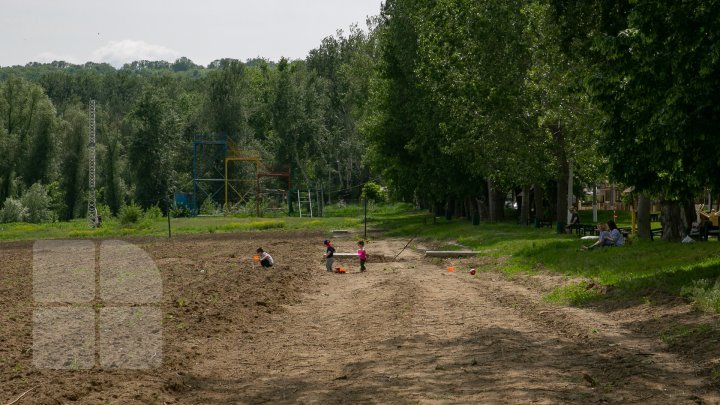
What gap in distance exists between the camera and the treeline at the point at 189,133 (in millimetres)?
100125

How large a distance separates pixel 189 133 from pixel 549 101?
9356cm

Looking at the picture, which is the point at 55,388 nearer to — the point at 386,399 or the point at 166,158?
the point at 386,399

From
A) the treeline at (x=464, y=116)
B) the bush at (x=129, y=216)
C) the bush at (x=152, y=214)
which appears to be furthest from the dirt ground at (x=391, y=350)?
the bush at (x=152, y=214)

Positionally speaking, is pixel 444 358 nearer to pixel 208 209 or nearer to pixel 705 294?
pixel 705 294

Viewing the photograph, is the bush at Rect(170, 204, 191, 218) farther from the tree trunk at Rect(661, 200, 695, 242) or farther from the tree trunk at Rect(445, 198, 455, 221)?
the tree trunk at Rect(661, 200, 695, 242)

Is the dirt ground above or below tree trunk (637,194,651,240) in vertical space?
below

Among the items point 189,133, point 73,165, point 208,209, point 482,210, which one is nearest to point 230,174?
point 189,133

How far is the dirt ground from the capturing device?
12336 mm

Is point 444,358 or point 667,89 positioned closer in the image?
point 444,358

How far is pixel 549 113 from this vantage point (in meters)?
35.1

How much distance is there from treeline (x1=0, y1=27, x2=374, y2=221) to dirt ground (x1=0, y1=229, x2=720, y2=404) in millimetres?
65527

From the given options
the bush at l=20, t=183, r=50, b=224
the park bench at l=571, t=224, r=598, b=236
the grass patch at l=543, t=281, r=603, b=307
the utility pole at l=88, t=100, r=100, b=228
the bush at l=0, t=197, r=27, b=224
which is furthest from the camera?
the bush at l=20, t=183, r=50, b=224

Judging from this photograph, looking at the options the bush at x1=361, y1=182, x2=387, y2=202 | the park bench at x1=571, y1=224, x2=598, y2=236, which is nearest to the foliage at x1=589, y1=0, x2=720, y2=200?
the park bench at x1=571, y1=224, x2=598, y2=236

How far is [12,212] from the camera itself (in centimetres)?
9012
